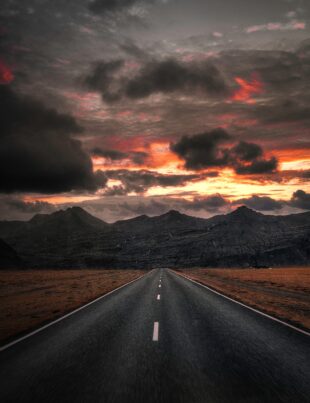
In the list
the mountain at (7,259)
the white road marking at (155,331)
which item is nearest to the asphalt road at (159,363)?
the white road marking at (155,331)

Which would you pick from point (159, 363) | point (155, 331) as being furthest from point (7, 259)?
point (159, 363)

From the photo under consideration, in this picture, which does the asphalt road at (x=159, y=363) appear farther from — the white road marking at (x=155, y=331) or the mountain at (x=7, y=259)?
the mountain at (x=7, y=259)

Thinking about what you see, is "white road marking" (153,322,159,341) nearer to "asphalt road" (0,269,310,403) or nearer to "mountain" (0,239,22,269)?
"asphalt road" (0,269,310,403)

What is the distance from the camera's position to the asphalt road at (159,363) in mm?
5230

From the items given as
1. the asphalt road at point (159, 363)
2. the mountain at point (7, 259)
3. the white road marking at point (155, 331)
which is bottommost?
the asphalt road at point (159, 363)

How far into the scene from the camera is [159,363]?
22.4 ft

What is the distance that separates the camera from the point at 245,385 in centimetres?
560

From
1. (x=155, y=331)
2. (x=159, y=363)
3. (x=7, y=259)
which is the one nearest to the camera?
(x=159, y=363)

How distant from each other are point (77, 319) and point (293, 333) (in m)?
7.72

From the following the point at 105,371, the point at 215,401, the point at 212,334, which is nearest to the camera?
the point at 215,401

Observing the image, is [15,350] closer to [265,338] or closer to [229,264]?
[265,338]

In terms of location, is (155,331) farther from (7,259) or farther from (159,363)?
(7,259)

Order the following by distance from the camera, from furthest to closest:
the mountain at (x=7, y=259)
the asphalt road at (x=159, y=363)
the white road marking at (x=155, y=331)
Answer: the mountain at (x=7, y=259) → the white road marking at (x=155, y=331) → the asphalt road at (x=159, y=363)

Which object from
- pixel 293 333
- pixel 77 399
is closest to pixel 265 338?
pixel 293 333
